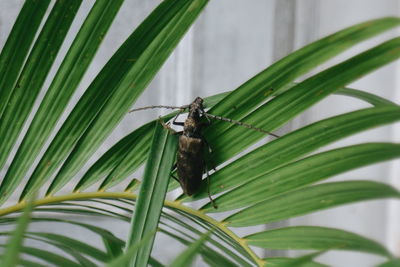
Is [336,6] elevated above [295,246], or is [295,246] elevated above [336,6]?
[336,6]

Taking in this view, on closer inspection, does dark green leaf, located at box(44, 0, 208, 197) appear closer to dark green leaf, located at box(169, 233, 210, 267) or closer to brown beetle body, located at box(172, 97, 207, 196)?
brown beetle body, located at box(172, 97, 207, 196)

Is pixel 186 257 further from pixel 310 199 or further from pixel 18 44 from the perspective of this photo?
pixel 18 44

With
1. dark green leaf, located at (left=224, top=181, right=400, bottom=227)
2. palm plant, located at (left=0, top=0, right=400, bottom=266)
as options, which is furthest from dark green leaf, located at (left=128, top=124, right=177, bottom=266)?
dark green leaf, located at (left=224, top=181, right=400, bottom=227)

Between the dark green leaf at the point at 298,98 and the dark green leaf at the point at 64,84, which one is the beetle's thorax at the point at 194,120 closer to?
the dark green leaf at the point at 298,98

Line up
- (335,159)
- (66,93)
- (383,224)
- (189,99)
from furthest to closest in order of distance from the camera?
(383,224) < (189,99) < (66,93) < (335,159)

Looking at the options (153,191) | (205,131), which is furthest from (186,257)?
(205,131)

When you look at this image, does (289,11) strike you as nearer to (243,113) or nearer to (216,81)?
(216,81)

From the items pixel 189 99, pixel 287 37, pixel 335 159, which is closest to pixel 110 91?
pixel 335 159

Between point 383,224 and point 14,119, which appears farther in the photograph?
point 383,224
